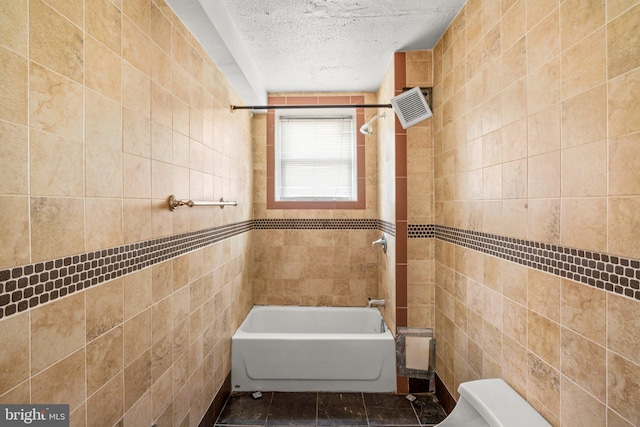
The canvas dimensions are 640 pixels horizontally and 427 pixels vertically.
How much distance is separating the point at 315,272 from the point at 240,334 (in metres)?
0.95

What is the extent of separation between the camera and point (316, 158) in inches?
128

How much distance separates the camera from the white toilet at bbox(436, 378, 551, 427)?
119 cm

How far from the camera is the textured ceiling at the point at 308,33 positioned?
1768 millimetres

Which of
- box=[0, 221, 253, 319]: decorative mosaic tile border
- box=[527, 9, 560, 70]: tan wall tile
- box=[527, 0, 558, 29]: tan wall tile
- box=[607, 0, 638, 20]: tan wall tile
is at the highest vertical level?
box=[527, 0, 558, 29]: tan wall tile

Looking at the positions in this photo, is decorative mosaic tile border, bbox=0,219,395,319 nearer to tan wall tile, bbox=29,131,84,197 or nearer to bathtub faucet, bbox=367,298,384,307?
tan wall tile, bbox=29,131,84,197

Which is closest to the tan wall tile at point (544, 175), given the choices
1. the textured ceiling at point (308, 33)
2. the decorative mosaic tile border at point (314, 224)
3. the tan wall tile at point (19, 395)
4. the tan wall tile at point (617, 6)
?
the tan wall tile at point (617, 6)

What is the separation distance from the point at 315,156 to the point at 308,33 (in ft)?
4.30

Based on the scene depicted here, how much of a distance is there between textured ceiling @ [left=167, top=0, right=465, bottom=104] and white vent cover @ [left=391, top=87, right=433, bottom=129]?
0.36m

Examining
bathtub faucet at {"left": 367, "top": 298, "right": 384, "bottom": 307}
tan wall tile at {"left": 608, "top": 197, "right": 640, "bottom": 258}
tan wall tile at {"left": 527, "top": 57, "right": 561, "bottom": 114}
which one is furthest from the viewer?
bathtub faucet at {"left": 367, "top": 298, "right": 384, "bottom": 307}

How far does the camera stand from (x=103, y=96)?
107 centimetres

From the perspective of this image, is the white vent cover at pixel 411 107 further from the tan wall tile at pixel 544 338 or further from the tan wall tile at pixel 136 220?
the tan wall tile at pixel 136 220

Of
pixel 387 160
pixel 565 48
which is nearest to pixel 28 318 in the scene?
pixel 565 48

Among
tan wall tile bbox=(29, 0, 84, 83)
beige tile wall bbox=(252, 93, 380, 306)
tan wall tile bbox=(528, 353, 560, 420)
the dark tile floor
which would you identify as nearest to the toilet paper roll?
the dark tile floor

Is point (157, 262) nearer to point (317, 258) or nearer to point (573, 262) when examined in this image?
point (573, 262)
